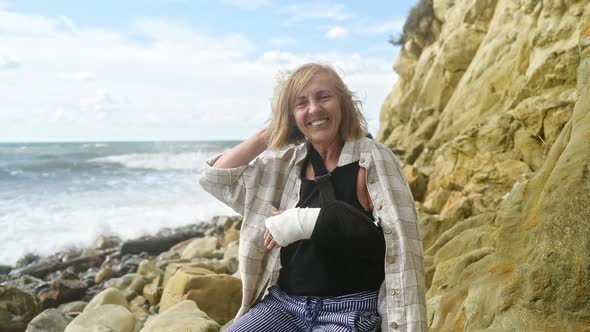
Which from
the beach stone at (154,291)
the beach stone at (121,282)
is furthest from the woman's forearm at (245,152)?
the beach stone at (121,282)

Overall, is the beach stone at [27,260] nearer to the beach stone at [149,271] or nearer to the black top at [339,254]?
the beach stone at [149,271]

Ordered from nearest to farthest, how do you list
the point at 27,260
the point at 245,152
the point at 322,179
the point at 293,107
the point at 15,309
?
the point at 322,179, the point at 293,107, the point at 245,152, the point at 15,309, the point at 27,260

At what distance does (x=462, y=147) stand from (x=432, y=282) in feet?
16.7

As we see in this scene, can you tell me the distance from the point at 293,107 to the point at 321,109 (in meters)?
0.18

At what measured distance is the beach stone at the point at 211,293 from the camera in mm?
6836

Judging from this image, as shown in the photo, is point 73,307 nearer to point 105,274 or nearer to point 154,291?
point 154,291

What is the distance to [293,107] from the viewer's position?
9.60ft

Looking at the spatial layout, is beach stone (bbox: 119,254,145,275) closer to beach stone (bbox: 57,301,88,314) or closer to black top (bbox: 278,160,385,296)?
beach stone (bbox: 57,301,88,314)

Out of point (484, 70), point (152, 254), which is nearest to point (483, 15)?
point (484, 70)

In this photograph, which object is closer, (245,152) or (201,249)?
(245,152)

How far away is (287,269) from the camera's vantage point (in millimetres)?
2850

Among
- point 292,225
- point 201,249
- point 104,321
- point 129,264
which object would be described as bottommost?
point 129,264

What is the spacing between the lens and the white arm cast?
2.62m

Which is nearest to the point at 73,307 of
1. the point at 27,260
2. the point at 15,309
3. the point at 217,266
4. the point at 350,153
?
the point at 15,309
